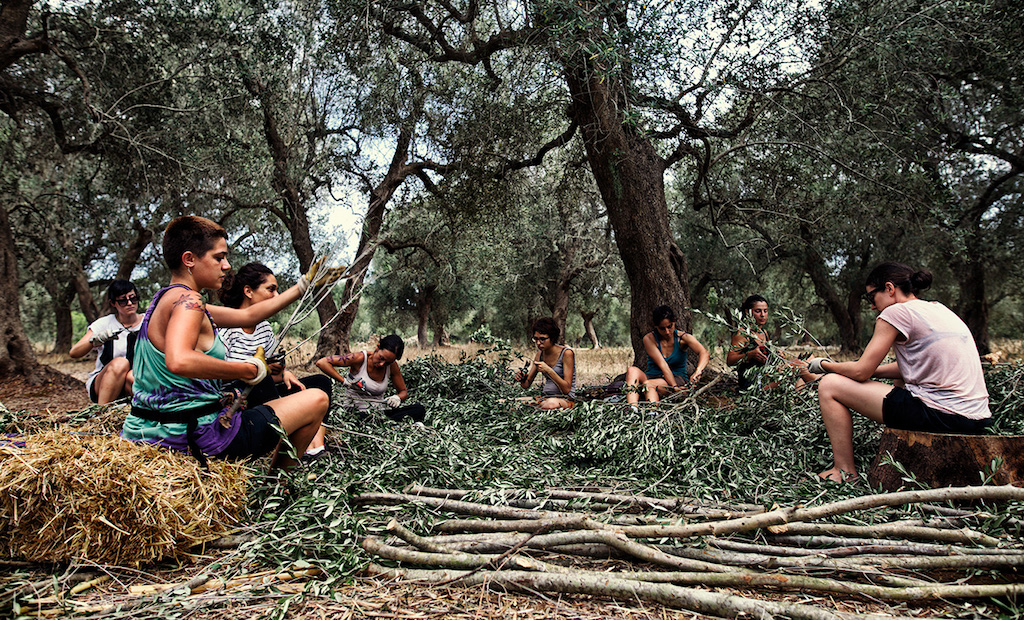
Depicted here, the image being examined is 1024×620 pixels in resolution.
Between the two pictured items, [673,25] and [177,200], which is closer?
[673,25]

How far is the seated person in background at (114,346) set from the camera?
17.2ft

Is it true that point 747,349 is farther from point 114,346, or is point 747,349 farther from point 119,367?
point 114,346

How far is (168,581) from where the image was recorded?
2.69 meters

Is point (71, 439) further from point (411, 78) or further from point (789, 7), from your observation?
point (789, 7)

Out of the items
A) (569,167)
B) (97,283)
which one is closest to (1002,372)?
(569,167)

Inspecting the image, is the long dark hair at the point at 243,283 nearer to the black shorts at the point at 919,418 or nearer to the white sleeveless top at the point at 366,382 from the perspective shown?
the white sleeveless top at the point at 366,382

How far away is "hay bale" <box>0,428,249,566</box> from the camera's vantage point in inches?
103

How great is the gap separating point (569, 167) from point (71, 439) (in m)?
8.80

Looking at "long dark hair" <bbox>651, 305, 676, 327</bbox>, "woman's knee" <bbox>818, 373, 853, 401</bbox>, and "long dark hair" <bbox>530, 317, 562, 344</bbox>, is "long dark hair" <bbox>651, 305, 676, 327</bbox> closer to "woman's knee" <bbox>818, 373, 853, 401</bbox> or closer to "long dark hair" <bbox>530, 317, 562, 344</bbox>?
"long dark hair" <bbox>530, 317, 562, 344</bbox>

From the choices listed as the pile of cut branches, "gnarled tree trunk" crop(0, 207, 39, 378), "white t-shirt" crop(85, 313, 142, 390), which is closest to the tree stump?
the pile of cut branches

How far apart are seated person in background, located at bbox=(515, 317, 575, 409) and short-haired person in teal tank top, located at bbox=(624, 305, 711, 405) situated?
0.74 meters

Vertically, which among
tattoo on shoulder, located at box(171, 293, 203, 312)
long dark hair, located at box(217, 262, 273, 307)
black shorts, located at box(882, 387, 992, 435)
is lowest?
black shorts, located at box(882, 387, 992, 435)

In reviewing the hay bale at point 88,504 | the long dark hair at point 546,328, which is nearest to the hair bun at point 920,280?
the long dark hair at point 546,328

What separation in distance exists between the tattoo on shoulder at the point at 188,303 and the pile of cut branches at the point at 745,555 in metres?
1.58
